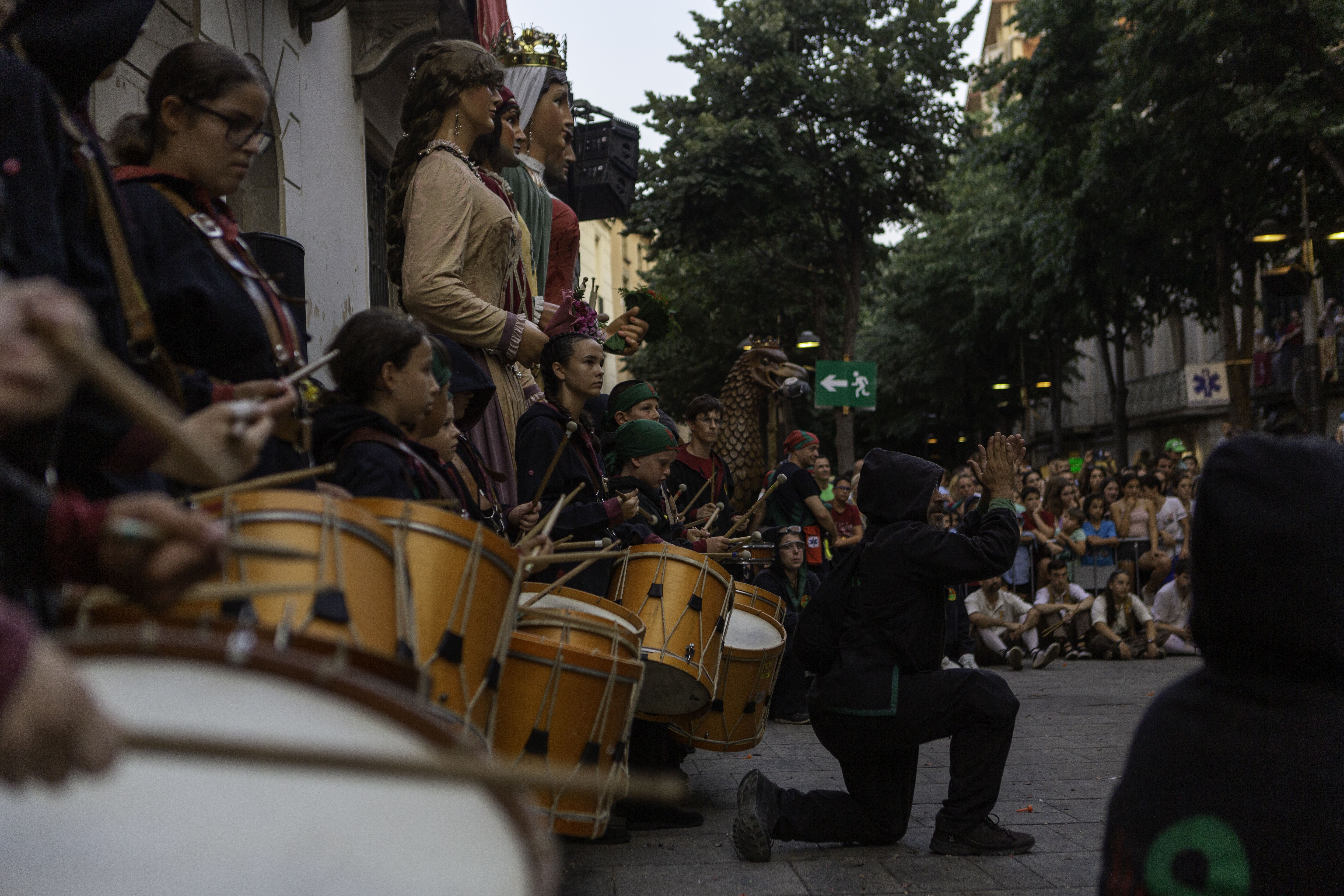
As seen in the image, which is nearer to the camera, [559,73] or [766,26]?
[559,73]

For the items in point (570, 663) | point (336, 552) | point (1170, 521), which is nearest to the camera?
point (336, 552)

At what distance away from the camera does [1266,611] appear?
2346 mm

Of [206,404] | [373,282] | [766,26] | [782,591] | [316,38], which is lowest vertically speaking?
[782,591]

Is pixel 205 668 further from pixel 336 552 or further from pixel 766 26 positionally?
pixel 766 26

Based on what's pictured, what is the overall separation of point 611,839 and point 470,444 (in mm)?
1837

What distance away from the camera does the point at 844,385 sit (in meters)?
18.7

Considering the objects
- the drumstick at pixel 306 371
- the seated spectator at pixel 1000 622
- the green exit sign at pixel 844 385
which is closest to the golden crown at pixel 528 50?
the drumstick at pixel 306 371

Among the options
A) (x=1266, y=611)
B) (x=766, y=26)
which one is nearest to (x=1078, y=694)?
(x=1266, y=611)

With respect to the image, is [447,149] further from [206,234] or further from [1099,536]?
[1099,536]

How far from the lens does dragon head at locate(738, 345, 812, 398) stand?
9602 mm

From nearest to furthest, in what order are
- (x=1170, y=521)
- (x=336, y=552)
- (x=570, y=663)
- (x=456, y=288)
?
(x=336, y=552) → (x=570, y=663) → (x=456, y=288) → (x=1170, y=521)

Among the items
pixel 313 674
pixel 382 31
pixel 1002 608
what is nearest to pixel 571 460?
pixel 313 674

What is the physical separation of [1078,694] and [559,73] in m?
6.77

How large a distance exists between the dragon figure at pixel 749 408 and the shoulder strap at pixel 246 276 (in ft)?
21.7
